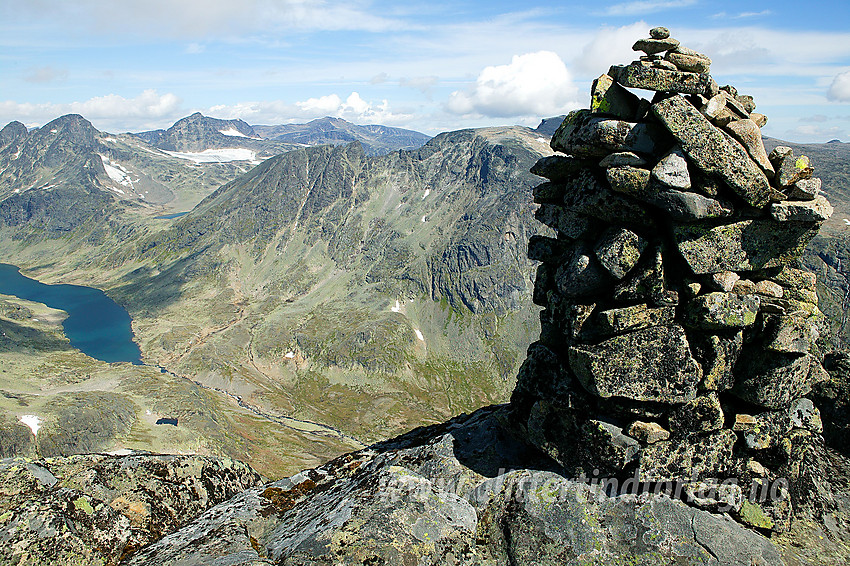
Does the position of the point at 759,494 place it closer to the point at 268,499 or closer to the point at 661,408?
the point at 661,408

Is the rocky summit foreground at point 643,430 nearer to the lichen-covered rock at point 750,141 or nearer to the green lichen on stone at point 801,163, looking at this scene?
the lichen-covered rock at point 750,141

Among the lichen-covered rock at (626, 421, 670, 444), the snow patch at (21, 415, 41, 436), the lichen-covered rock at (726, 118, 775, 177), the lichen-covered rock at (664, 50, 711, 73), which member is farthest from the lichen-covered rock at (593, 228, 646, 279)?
the snow patch at (21, 415, 41, 436)

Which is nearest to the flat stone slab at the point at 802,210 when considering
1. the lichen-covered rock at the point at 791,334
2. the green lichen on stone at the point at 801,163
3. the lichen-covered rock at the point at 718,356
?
the green lichen on stone at the point at 801,163

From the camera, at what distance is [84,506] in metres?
16.5

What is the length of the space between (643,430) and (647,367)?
88.0 inches

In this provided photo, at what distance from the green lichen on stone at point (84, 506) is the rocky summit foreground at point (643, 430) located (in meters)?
0.09

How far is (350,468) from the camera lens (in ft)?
67.5

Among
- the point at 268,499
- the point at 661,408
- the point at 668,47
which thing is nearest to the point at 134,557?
the point at 268,499

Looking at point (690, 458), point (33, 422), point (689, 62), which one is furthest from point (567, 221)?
point (33, 422)

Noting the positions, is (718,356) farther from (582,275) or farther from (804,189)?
(804,189)

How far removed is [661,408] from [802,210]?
8201 mm

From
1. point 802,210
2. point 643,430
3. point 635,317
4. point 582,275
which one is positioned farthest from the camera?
point 582,275

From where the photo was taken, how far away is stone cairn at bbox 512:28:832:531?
15.6m

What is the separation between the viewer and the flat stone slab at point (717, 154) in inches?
607
